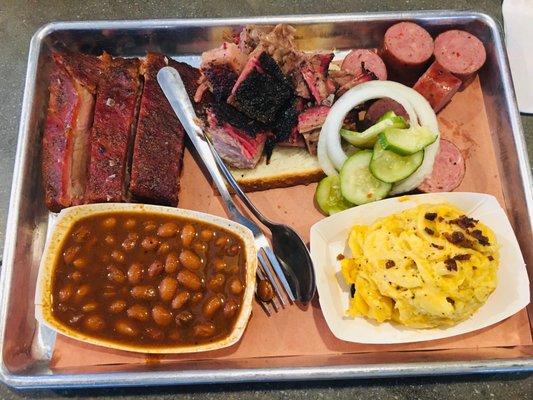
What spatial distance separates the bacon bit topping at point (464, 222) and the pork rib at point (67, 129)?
2481mm

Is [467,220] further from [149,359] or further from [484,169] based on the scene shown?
[149,359]

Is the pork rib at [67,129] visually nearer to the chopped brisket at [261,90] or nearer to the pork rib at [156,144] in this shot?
the pork rib at [156,144]

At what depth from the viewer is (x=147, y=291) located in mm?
3172

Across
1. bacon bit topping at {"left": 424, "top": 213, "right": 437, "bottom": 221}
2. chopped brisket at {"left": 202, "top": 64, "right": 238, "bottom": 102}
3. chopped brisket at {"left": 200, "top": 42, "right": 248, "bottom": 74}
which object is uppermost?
chopped brisket at {"left": 200, "top": 42, "right": 248, "bottom": 74}

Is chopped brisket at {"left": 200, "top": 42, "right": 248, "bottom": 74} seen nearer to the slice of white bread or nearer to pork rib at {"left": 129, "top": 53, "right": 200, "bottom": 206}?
pork rib at {"left": 129, "top": 53, "right": 200, "bottom": 206}

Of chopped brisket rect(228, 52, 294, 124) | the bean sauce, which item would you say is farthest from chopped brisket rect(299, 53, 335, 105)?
the bean sauce

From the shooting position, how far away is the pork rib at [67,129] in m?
3.60

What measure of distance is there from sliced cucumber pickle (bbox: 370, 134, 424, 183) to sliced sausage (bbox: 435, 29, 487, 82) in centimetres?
88

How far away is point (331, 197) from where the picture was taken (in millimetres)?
3570

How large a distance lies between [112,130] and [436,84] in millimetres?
2292

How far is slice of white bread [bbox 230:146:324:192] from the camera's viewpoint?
3.73 meters

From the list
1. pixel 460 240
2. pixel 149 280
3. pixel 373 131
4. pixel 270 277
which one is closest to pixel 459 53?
pixel 373 131

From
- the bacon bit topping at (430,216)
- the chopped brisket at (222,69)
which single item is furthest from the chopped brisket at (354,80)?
the bacon bit topping at (430,216)

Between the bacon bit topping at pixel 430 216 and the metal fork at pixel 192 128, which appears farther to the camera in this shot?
the metal fork at pixel 192 128
